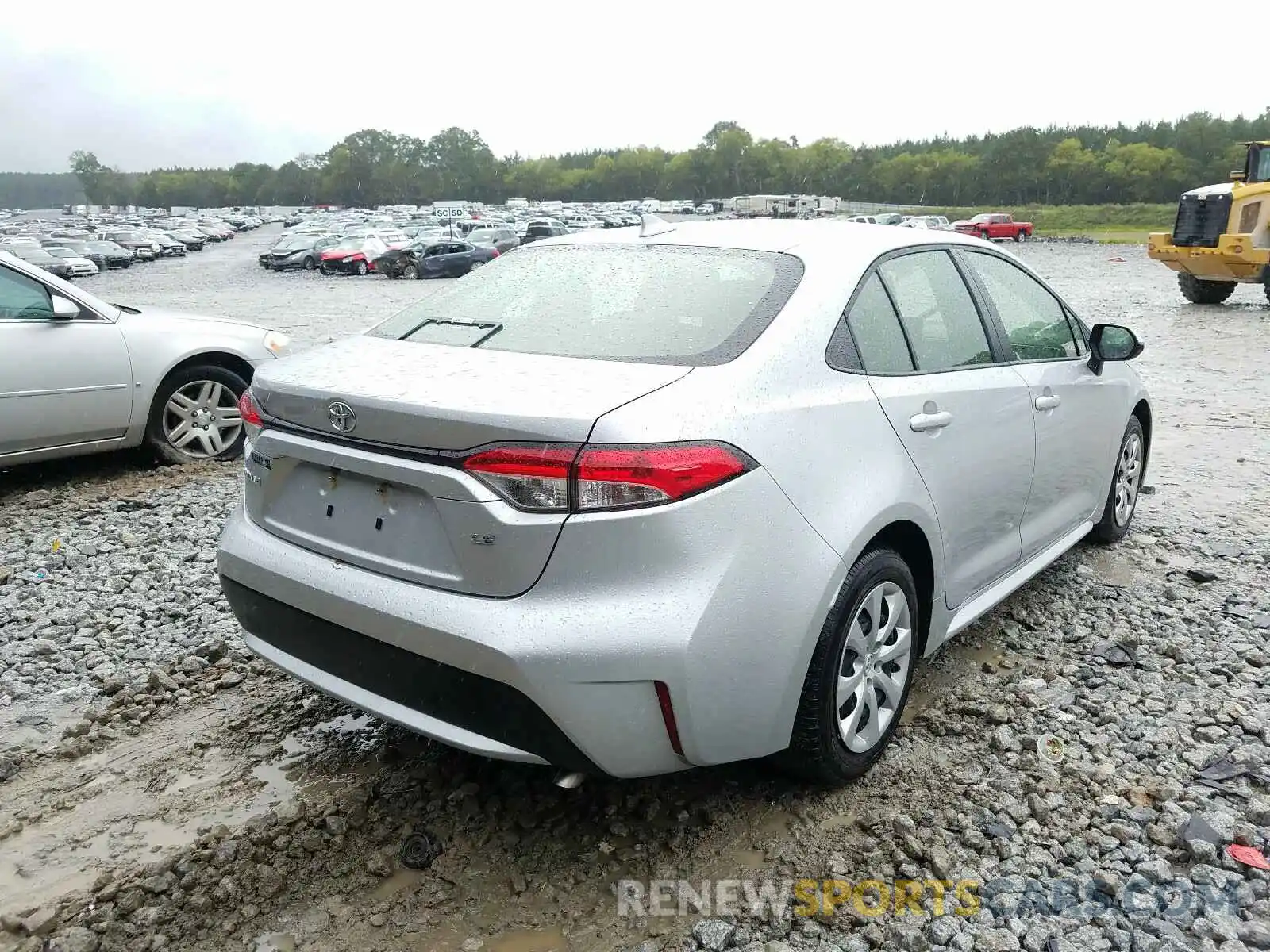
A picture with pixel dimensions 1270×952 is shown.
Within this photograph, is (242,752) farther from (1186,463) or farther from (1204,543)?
(1186,463)

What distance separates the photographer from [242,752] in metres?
3.33

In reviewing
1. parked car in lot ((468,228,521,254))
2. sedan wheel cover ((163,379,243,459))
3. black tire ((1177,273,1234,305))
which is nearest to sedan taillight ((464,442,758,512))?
sedan wheel cover ((163,379,243,459))

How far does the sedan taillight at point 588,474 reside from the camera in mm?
2303

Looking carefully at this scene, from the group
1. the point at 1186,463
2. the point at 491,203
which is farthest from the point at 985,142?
the point at 1186,463

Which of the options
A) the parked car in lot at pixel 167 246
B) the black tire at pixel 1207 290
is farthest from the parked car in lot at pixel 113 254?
the black tire at pixel 1207 290

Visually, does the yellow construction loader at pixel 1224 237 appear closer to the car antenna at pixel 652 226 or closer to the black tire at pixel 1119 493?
the black tire at pixel 1119 493

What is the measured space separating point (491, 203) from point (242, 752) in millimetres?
166798

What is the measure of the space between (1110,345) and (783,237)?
1.89 m

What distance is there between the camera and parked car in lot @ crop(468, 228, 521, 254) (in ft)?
121

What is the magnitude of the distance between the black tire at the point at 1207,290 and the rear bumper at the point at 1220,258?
336 millimetres

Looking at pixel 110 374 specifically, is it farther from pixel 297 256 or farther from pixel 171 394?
pixel 297 256

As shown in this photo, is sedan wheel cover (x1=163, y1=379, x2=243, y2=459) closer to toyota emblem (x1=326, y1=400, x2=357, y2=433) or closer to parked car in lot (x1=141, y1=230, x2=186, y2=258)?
toyota emblem (x1=326, y1=400, x2=357, y2=433)

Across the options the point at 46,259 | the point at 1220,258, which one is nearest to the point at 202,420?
the point at 1220,258

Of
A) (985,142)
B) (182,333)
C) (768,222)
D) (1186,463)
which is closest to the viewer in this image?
(768,222)
